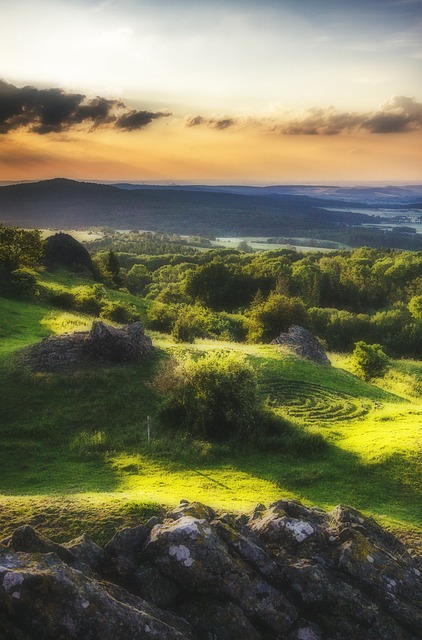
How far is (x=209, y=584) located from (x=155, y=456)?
15.6m

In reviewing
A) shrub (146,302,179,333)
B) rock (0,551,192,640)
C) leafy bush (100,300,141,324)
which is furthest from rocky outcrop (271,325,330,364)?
rock (0,551,192,640)

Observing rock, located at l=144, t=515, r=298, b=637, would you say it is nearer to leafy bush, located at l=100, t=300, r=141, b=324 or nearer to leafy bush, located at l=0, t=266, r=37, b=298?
leafy bush, located at l=100, t=300, r=141, b=324

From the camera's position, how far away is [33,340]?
46.4m

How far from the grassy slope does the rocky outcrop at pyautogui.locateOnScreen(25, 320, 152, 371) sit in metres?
1.37

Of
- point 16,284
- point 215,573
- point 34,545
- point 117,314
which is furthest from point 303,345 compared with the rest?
point 16,284

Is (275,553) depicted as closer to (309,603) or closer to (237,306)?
(309,603)

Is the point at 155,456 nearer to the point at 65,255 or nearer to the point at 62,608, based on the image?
the point at 62,608

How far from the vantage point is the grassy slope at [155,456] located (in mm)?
17308

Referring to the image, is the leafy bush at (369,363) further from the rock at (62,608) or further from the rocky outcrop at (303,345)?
the rock at (62,608)

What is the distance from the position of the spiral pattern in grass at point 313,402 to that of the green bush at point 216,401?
17.6ft

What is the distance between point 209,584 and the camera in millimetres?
11664

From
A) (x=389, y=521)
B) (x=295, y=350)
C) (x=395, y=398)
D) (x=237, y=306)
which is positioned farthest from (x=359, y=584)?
(x=237, y=306)

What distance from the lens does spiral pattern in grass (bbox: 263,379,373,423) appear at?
34.9 meters

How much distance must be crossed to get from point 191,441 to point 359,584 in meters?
17.0
